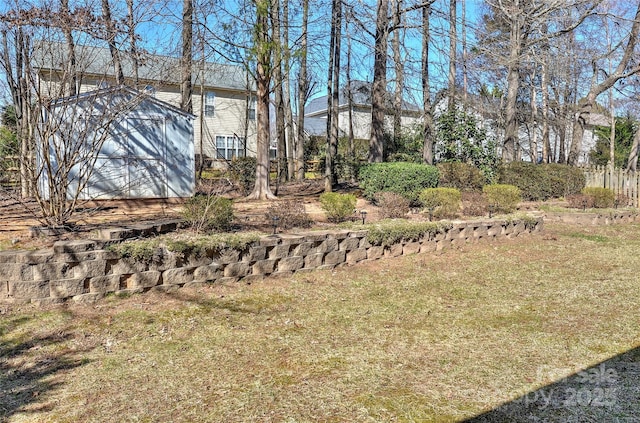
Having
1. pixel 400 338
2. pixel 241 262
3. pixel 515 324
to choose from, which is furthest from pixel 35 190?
pixel 515 324

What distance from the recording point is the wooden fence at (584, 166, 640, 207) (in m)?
12.7

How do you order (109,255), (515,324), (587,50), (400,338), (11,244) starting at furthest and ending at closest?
(587,50), (11,244), (109,255), (515,324), (400,338)

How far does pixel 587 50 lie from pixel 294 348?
18.4m

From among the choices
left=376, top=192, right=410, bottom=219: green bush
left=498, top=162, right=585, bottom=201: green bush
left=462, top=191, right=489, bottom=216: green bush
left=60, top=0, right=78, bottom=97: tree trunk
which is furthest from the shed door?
left=498, top=162, right=585, bottom=201: green bush

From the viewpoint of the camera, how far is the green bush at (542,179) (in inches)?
513

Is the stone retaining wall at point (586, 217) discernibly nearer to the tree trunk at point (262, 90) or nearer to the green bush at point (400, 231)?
the green bush at point (400, 231)

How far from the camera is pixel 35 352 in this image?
11.5 ft

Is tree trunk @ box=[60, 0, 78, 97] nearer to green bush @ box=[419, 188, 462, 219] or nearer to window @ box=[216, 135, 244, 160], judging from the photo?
green bush @ box=[419, 188, 462, 219]

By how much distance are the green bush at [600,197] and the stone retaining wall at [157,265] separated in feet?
22.5

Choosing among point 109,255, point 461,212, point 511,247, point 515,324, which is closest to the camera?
point 515,324

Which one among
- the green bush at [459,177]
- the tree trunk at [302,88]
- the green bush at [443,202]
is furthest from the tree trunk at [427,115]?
the green bush at [443,202]

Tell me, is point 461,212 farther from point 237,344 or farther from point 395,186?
point 237,344

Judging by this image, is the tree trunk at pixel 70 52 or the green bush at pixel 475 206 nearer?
the tree trunk at pixel 70 52

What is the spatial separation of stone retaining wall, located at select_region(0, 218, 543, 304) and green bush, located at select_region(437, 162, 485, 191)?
6.08 metres
